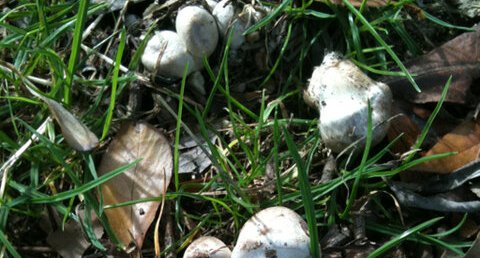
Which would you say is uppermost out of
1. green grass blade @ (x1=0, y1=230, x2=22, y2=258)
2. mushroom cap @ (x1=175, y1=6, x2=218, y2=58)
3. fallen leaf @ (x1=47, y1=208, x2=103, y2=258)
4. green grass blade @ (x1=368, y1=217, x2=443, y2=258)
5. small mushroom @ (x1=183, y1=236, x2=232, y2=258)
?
mushroom cap @ (x1=175, y1=6, x2=218, y2=58)

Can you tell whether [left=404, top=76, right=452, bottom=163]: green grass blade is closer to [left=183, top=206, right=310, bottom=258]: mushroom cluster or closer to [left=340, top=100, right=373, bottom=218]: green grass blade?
[left=340, top=100, right=373, bottom=218]: green grass blade

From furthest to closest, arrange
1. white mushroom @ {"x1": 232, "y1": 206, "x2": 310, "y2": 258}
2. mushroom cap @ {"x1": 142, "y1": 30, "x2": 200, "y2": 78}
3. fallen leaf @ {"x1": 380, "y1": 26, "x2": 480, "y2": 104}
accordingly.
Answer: mushroom cap @ {"x1": 142, "y1": 30, "x2": 200, "y2": 78} → fallen leaf @ {"x1": 380, "y1": 26, "x2": 480, "y2": 104} → white mushroom @ {"x1": 232, "y1": 206, "x2": 310, "y2": 258}

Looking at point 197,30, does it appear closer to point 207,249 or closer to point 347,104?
point 347,104

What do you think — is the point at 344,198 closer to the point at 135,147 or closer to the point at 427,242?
the point at 427,242

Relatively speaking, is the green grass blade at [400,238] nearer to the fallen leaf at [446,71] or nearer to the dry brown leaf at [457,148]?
the dry brown leaf at [457,148]

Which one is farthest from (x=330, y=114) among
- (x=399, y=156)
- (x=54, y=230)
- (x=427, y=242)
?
(x=54, y=230)

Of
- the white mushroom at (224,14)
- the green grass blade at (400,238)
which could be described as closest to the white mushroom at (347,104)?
the green grass blade at (400,238)

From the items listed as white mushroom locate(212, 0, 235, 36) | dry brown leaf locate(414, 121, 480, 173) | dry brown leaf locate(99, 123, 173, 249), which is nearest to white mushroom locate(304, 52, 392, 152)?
dry brown leaf locate(414, 121, 480, 173)
